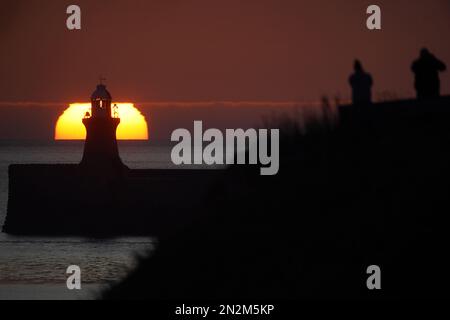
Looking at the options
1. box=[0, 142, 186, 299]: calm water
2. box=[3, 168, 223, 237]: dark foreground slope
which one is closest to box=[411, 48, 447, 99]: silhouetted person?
box=[0, 142, 186, 299]: calm water

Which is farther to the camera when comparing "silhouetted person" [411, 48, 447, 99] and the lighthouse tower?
the lighthouse tower

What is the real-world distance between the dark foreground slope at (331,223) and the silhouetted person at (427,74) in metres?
2.53

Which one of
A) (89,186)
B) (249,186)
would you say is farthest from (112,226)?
(249,186)

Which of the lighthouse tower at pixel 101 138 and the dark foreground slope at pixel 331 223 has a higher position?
the lighthouse tower at pixel 101 138

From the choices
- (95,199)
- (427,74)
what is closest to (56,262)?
(95,199)

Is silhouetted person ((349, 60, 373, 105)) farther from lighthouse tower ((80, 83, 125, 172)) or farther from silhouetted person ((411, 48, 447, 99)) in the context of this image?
lighthouse tower ((80, 83, 125, 172))

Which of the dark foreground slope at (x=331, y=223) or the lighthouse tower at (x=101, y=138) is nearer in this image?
the dark foreground slope at (x=331, y=223)

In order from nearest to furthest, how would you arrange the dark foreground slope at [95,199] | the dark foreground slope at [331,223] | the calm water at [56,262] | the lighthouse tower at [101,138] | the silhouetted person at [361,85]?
the dark foreground slope at [331,223], the silhouetted person at [361,85], the calm water at [56,262], the lighthouse tower at [101,138], the dark foreground slope at [95,199]

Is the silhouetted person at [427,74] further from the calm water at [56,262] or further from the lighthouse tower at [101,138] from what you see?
the lighthouse tower at [101,138]

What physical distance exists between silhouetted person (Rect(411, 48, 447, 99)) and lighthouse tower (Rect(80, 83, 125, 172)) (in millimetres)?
47079

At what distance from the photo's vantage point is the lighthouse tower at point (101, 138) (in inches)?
2635

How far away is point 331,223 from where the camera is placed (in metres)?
14.0

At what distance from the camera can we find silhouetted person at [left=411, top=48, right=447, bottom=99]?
18.2m

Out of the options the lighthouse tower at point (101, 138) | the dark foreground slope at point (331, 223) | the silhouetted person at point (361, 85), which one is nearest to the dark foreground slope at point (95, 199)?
the lighthouse tower at point (101, 138)
